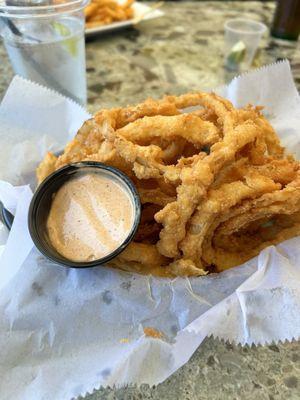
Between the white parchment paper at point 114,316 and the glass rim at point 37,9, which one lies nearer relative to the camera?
the white parchment paper at point 114,316

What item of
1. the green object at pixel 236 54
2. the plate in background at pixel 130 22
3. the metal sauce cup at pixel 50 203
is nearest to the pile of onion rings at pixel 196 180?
the metal sauce cup at pixel 50 203

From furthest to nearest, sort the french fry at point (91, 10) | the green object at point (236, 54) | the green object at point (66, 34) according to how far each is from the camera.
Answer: the french fry at point (91, 10)
the green object at point (236, 54)
the green object at point (66, 34)

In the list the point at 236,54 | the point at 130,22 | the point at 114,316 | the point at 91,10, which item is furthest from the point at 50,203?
the point at 130,22

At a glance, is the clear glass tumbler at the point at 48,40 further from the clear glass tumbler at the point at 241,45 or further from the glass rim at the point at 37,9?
the clear glass tumbler at the point at 241,45

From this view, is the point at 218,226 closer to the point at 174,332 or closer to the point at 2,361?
the point at 174,332

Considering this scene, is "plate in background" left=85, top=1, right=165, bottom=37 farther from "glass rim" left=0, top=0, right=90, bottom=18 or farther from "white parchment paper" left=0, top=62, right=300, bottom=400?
"white parchment paper" left=0, top=62, right=300, bottom=400

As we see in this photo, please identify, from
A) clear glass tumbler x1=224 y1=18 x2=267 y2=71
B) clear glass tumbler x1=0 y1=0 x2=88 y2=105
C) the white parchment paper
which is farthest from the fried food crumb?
clear glass tumbler x1=224 y1=18 x2=267 y2=71

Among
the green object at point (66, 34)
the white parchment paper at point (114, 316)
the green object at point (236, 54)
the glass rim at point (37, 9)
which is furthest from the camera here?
the green object at point (236, 54)
